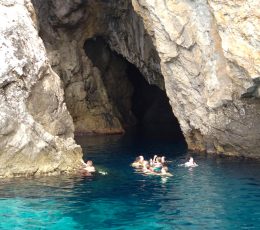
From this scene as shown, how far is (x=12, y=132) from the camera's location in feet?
86.0

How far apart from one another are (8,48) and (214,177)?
12.9 meters

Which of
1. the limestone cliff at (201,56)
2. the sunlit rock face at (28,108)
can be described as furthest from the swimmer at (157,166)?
the limestone cliff at (201,56)

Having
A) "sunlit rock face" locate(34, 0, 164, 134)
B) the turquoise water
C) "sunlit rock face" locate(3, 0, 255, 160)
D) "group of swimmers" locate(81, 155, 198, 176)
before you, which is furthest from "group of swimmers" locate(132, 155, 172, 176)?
"sunlit rock face" locate(34, 0, 164, 134)

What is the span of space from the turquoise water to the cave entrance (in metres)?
23.0

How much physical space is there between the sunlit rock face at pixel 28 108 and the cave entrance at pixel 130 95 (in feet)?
75.0

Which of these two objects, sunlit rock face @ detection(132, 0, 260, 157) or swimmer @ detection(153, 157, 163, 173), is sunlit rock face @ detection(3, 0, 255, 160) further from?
swimmer @ detection(153, 157, 163, 173)

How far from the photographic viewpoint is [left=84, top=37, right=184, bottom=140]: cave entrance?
5662 centimetres

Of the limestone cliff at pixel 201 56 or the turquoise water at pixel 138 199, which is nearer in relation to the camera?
the turquoise water at pixel 138 199

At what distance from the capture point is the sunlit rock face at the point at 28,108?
2631cm

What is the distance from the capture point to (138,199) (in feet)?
72.6

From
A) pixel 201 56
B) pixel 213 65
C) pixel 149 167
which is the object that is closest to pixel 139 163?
pixel 149 167

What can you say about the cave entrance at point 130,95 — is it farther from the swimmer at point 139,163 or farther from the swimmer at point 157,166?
the swimmer at point 157,166

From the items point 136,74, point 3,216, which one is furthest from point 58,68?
point 3,216

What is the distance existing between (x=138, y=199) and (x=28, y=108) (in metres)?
8.97
